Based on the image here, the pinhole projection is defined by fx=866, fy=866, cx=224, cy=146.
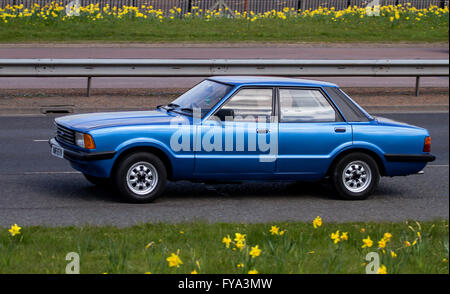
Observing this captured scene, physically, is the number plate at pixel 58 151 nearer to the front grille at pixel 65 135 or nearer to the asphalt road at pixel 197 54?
the front grille at pixel 65 135

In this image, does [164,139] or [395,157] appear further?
[395,157]

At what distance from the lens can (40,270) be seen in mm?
5992

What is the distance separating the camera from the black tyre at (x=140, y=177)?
9.36 meters

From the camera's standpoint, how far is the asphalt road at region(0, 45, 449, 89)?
2125 cm

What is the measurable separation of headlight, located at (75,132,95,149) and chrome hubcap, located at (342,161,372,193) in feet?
9.50

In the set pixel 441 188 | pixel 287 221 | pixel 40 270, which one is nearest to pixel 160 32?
pixel 441 188

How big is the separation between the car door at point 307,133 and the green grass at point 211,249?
71.2 inches

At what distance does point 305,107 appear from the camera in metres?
10.0

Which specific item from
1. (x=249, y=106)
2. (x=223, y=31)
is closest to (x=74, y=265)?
(x=249, y=106)

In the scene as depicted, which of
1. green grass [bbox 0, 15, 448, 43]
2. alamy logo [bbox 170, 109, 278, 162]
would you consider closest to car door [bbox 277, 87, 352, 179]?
alamy logo [bbox 170, 109, 278, 162]

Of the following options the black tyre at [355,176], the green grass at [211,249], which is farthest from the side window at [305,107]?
the green grass at [211,249]

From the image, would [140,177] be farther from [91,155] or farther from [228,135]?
[228,135]

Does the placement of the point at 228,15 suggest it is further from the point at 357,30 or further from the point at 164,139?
the point at 164,139

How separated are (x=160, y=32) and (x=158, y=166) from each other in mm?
19365
